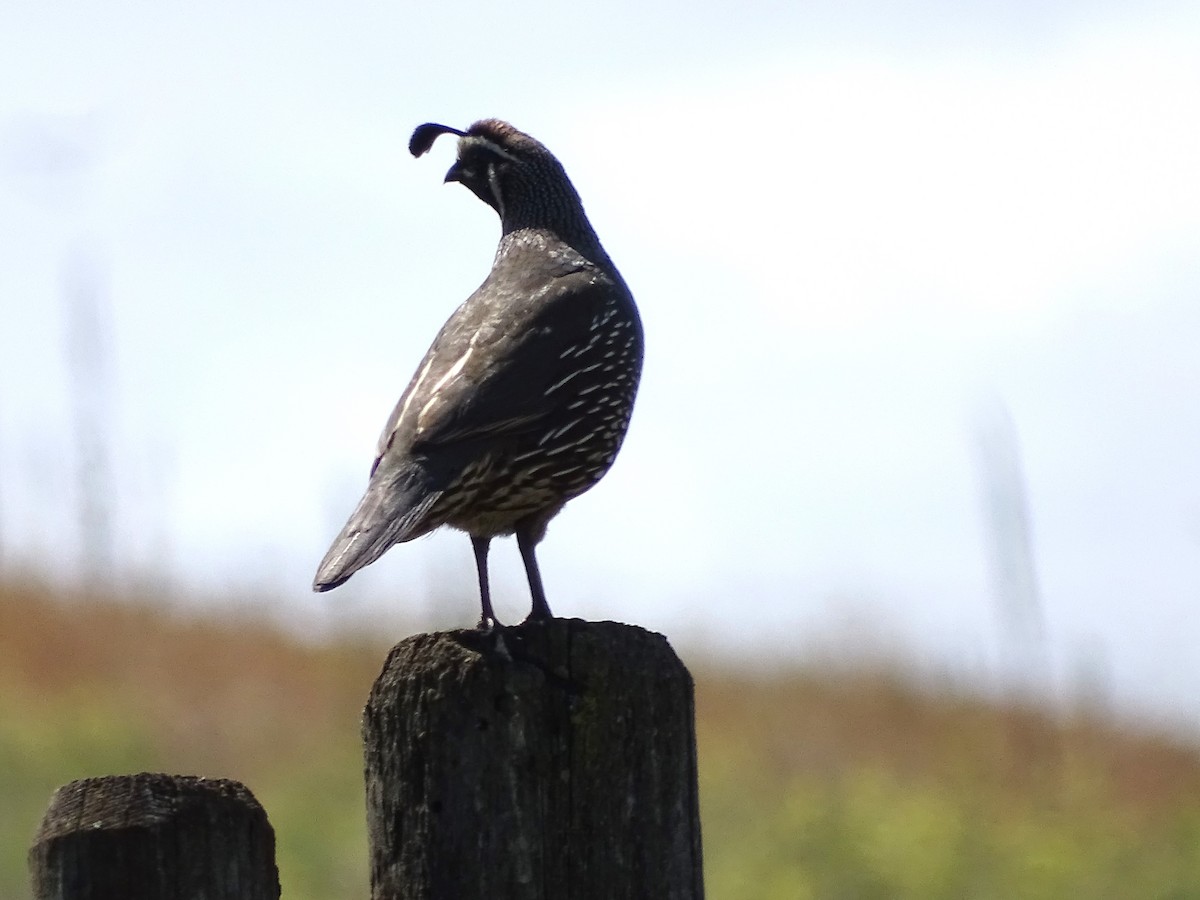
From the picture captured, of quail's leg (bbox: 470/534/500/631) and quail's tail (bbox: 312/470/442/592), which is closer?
quail's tail (bbox: 312/470/442/592)

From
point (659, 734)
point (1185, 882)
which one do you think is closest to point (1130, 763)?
point (1185, 882)

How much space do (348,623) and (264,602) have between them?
1.05 m

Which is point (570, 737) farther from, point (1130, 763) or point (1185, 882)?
point (1130, 763)

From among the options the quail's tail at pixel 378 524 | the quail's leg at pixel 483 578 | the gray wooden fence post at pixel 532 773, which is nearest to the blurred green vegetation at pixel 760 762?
the quail's leg at pixel 483 578

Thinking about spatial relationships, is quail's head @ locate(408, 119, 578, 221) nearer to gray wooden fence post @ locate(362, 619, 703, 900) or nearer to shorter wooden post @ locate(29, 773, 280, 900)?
gray wooden fence post @ locate(362, 619, 703, 900)

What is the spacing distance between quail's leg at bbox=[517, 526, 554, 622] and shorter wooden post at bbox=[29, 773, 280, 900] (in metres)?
2.26

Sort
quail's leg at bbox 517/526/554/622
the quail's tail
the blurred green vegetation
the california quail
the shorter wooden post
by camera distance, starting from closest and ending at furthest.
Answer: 1. the shorter wooden post
2. the quail's tail
3. the california quail
4. quail's leg at bbox 517/526/554/622
5. the blurred green vegetation

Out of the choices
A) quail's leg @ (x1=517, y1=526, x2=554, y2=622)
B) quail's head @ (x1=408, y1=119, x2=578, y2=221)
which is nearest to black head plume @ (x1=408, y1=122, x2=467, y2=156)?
quail's head @ (x1=408, y1=119, x2=578, y2=221)

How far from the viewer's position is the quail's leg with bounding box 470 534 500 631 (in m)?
4.56

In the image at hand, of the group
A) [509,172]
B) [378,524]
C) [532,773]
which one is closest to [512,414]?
[378,524]

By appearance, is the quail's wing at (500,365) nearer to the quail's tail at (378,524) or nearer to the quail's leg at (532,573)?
the quail's tail at (378,524)

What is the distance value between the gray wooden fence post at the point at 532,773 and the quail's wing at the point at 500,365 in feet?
6.06

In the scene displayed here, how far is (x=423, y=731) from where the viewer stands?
2602 millimetres

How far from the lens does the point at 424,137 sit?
631 cm
